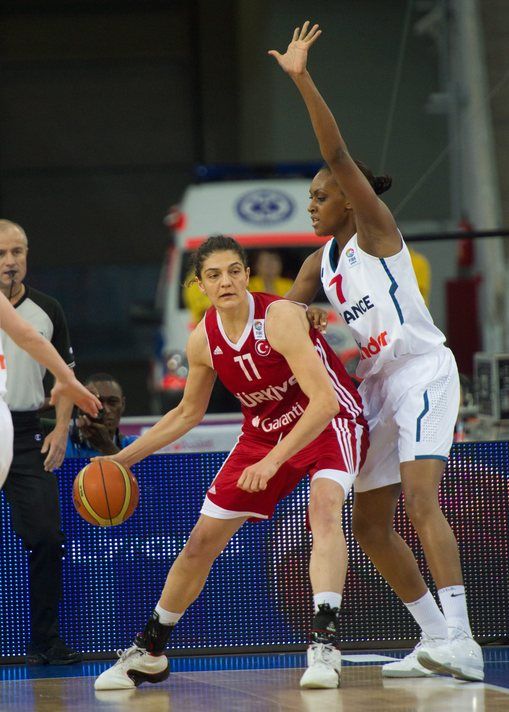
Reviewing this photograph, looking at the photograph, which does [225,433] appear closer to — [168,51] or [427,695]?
[427,695]

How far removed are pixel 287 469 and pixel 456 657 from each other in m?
0.95

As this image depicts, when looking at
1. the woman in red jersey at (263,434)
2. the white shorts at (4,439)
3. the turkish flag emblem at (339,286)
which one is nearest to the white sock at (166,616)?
the woman in red jersey at (263,434)

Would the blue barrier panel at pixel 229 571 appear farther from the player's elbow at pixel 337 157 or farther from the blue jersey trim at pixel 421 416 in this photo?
the player's elbow at pixel 337 157

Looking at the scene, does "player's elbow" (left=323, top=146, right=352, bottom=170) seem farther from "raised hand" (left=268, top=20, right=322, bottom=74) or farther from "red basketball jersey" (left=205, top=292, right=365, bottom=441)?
"red basketball jersey" (left=205, top=292, right=365, bottom=441)

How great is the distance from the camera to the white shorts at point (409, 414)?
16.4 feet

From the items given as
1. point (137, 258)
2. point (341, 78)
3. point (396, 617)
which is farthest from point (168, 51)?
point (396, 617)

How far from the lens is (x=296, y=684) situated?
5168mm

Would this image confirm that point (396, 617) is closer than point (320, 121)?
No

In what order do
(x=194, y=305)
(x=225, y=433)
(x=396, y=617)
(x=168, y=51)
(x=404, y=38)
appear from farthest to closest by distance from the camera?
1. (x=168, y=51)
2. (x=404, y=38)
3. (x=194, y=305)
4. (x=225, y=433)
5. (x=396, y=617)

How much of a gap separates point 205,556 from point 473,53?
10369mm

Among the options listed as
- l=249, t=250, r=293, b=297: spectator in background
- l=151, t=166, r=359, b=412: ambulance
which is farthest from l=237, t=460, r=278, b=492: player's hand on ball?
l=151, t=166, r=359, b=412: ambulance

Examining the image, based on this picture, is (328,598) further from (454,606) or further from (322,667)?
(454,606)

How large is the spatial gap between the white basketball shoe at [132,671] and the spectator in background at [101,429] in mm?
1431

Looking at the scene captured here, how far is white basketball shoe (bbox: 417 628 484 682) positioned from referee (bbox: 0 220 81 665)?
1.85 m
